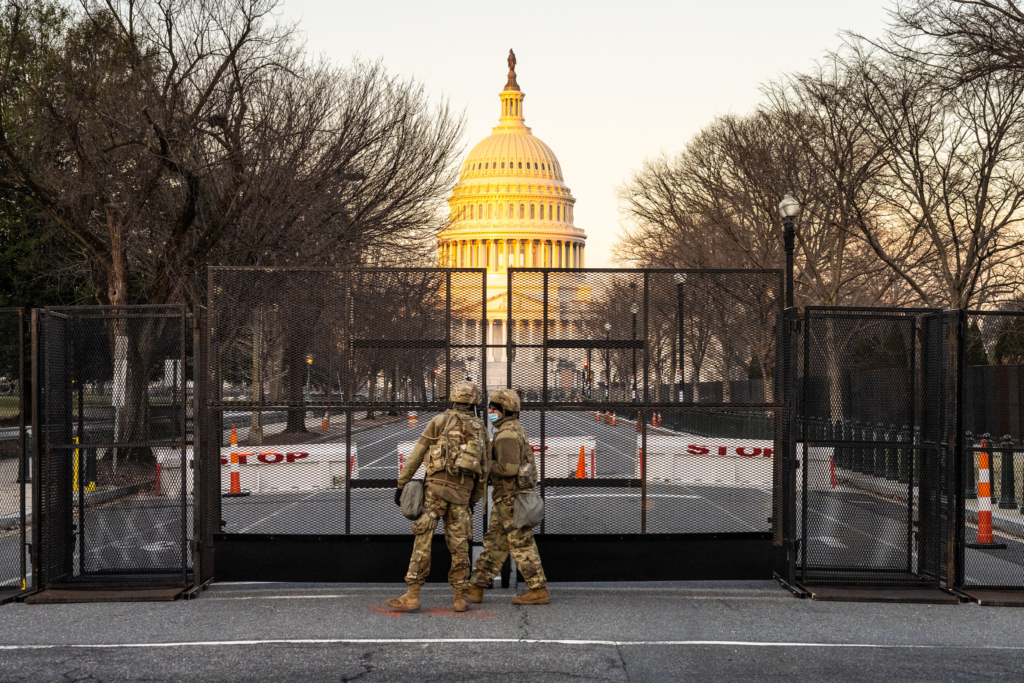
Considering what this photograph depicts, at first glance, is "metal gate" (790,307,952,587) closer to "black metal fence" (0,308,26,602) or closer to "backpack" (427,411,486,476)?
"backpack" (427,411,486,476)

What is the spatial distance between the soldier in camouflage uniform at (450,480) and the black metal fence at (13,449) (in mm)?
3187

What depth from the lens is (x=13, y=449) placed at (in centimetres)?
1139

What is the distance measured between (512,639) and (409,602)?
1.24m

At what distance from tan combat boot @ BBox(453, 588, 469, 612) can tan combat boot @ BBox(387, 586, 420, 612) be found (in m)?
0.29

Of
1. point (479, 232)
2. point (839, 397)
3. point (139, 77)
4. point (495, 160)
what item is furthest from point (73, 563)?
point (495, 160)

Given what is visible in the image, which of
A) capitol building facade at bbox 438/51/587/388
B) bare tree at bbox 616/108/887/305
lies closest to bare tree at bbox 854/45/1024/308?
bare tree at bbox 616/108/887/305

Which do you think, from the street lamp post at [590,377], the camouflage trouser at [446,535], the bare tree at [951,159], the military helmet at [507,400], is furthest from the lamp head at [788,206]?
the camouflage trouser at [446,535]

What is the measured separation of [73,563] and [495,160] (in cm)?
13464

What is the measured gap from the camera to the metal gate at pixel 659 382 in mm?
10234

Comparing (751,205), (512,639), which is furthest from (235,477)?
(751,205)

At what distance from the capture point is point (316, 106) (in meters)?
27.5

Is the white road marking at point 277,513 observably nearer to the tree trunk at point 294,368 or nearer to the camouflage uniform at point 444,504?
the tree trunk at point 294,368

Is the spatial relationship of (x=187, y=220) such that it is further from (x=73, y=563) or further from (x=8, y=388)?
(x=73, y=563)

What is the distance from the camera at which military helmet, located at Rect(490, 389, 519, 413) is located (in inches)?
358
